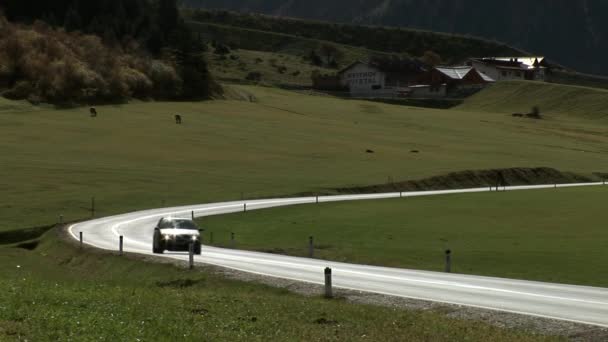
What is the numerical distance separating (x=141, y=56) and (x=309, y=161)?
7216cm

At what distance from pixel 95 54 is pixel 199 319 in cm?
14127

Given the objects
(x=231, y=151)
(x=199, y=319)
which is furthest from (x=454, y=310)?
(x=231, y=151)

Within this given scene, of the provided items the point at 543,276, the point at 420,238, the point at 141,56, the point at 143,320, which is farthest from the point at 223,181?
the point at 141,56

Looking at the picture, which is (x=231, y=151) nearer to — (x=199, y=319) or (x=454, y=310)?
(x=454, y=310)

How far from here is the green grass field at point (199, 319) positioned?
1639 cm

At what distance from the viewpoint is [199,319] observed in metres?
18.8

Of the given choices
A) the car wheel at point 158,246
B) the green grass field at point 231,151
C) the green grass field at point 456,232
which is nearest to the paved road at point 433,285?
the car wheel at point 158,246

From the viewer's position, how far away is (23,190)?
7362 centimetres

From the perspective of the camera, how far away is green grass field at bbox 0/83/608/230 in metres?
77.8

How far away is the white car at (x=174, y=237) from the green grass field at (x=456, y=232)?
4.86 metres

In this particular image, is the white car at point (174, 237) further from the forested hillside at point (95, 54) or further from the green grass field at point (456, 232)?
the forested hillside at point (95, 54)

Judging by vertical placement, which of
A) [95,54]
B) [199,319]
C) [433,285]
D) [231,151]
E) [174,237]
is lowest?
[231,151]

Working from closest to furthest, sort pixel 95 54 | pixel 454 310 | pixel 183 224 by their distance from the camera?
pixel 454 310 < pixel 183 224 < pixel 95 54

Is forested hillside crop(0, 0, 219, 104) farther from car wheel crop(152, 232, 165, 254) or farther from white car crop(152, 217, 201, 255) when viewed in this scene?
car wheel crop(152, 232, 165, 254)
